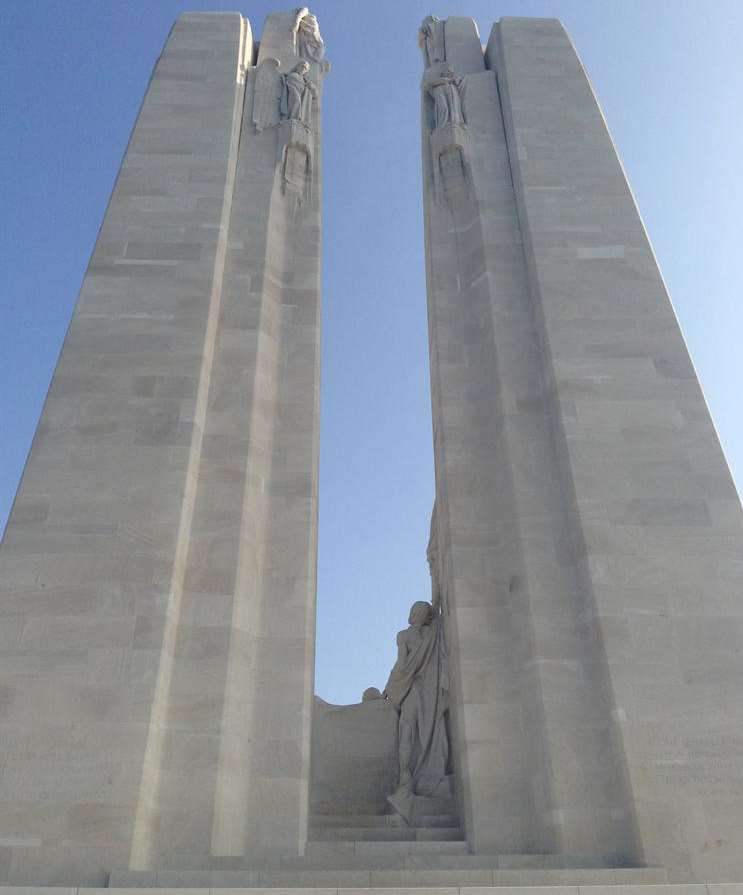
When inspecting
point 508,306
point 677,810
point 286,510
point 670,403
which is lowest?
point 677,810

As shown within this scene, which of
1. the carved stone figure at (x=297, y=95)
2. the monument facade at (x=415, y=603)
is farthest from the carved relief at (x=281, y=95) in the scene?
the monument facade at (x=415, y=603)

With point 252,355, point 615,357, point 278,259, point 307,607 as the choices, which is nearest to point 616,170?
point 615,357

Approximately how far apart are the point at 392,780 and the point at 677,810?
4068 mm

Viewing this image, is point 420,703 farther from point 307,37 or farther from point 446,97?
point 307,37

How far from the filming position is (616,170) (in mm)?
14008

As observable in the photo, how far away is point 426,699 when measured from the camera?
36.1 feet

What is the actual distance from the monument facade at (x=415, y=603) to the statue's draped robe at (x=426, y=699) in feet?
0.13

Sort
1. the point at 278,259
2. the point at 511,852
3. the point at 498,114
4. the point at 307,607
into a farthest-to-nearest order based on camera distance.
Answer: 1. the point at 498,114
2. the point at 278,259
3. the point at 307,607
4. the point at 511,852

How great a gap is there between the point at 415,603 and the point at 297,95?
31.9ft

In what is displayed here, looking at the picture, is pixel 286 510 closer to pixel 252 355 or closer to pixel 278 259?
pixel 252 355

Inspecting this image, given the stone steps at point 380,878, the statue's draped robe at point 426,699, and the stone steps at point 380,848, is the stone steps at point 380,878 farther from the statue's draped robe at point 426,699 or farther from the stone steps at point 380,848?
the statue's draped robe at point 426,699

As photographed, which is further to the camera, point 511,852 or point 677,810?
point 511,852

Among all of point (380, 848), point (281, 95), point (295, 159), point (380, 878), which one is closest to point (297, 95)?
point (281, 95)

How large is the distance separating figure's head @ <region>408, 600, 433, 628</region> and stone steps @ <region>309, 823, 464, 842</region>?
9.48 feet
